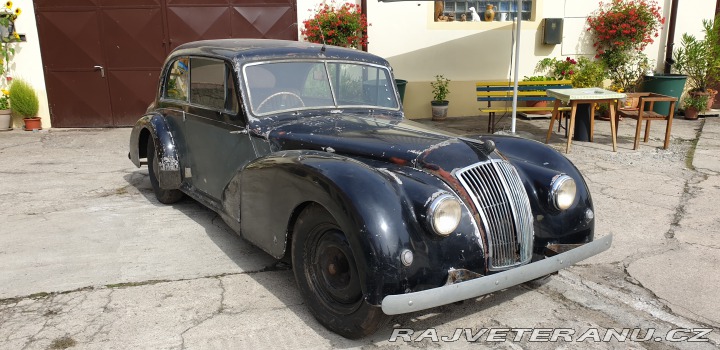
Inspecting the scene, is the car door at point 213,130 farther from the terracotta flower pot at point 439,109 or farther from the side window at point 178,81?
the terracotta flower pot at point 439,109

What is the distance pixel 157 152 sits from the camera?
16.5 feet

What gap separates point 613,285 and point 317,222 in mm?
2066

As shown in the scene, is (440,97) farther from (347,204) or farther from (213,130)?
(347,204)

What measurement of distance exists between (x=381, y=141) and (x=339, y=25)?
648 centimetres

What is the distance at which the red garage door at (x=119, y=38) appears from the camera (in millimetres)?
9625

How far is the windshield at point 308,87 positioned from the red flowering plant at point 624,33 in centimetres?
750

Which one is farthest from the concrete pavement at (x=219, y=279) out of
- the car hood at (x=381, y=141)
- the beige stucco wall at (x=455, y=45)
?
the beige stucco wall at (x=455, y=45)

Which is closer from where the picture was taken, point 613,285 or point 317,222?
point 317,222

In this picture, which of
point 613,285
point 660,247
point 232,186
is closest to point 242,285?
point 232,186

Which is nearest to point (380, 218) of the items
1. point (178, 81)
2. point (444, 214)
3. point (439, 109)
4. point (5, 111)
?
point (444, 214)

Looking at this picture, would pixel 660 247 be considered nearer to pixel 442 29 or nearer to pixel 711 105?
pixel 442 29

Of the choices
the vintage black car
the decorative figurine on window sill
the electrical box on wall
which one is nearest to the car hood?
the vintage black car

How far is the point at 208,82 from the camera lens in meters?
4.59

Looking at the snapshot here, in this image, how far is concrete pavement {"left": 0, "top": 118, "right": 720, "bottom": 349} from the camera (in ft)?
10.4
